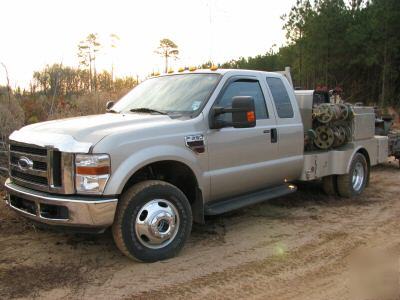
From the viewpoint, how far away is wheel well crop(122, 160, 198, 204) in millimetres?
4844

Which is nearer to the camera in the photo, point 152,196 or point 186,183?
point 152,196

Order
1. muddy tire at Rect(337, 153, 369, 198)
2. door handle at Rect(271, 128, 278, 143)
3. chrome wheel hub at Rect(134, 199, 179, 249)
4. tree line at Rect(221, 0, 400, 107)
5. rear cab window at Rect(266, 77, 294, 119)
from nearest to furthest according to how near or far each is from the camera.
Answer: chrome wheel hub at Rect(134, 199, 179, 249), door handle at Rect(271, 128, 278, 143), rear cab window at Rect(266, 77, 294, 119), muddy tire at Rect(337, 153, 369, 198), tree line at Rect(221, 0, 400, 107)

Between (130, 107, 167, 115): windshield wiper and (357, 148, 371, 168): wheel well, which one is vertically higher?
(130, 107, 167, 115): windshield wiper

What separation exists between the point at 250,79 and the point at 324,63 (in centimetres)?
2691

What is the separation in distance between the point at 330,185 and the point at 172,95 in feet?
11.2

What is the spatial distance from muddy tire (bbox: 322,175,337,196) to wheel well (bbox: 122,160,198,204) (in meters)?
3.19

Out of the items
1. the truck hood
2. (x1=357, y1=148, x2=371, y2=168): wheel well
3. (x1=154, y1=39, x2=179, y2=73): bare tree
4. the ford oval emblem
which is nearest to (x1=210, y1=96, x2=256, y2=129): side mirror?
the truck hood

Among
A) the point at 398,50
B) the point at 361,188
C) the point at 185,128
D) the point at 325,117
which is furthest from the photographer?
the point at 398,50

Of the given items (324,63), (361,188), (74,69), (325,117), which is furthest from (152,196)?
(324,63)

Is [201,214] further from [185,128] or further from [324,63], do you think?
[324,63]

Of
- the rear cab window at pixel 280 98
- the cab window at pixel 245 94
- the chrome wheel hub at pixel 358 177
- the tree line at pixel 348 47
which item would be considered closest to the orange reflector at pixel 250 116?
the cab window at pixel 245 94

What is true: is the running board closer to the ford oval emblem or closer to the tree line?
the ford oval emblem

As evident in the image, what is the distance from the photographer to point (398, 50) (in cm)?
2736

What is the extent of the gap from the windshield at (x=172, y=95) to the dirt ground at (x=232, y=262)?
5.01 feet
